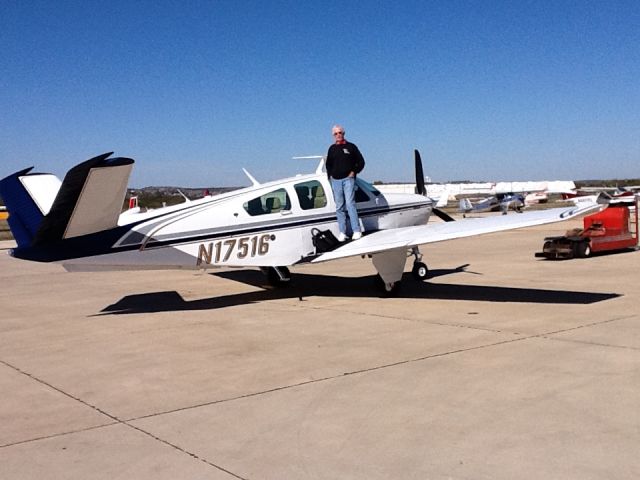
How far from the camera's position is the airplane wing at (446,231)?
389 inches

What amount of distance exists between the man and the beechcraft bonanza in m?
0.26

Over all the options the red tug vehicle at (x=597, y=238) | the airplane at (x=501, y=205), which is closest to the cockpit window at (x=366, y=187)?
the red tug vehicle at (x=597, y=238)

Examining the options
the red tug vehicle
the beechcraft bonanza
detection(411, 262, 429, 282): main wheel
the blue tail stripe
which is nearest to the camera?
the beechcraft bonanza

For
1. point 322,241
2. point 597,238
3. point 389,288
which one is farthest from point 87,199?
point 597,238

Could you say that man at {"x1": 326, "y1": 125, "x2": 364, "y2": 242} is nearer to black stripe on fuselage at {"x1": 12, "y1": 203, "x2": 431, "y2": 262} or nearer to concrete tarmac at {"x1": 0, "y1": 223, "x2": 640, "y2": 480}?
black stripe on fuselage at {"x1": 12, "y1": 203, "x2": 431, "y2": 262}

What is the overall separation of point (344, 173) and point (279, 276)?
2.84 metres

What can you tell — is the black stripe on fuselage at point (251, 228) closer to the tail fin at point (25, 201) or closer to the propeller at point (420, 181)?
the tail fin at point (25, 201)

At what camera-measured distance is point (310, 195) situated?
39.2 feet

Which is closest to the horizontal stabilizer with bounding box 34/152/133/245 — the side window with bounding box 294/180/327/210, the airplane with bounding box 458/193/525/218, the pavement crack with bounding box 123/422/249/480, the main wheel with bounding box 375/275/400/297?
the side window with bounding box 294/180/327/210

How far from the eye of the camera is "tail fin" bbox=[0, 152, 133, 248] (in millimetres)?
9344

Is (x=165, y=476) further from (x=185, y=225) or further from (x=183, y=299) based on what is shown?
(x=183, y=299)

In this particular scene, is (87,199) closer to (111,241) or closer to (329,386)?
(111,241)

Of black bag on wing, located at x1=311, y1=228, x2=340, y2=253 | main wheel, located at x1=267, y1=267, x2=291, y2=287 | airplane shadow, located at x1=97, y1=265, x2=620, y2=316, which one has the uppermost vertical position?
black bag on wing, located at x1=311, y1=228, x2=340, y2=253

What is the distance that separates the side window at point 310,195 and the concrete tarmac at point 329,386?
63.8 inches
